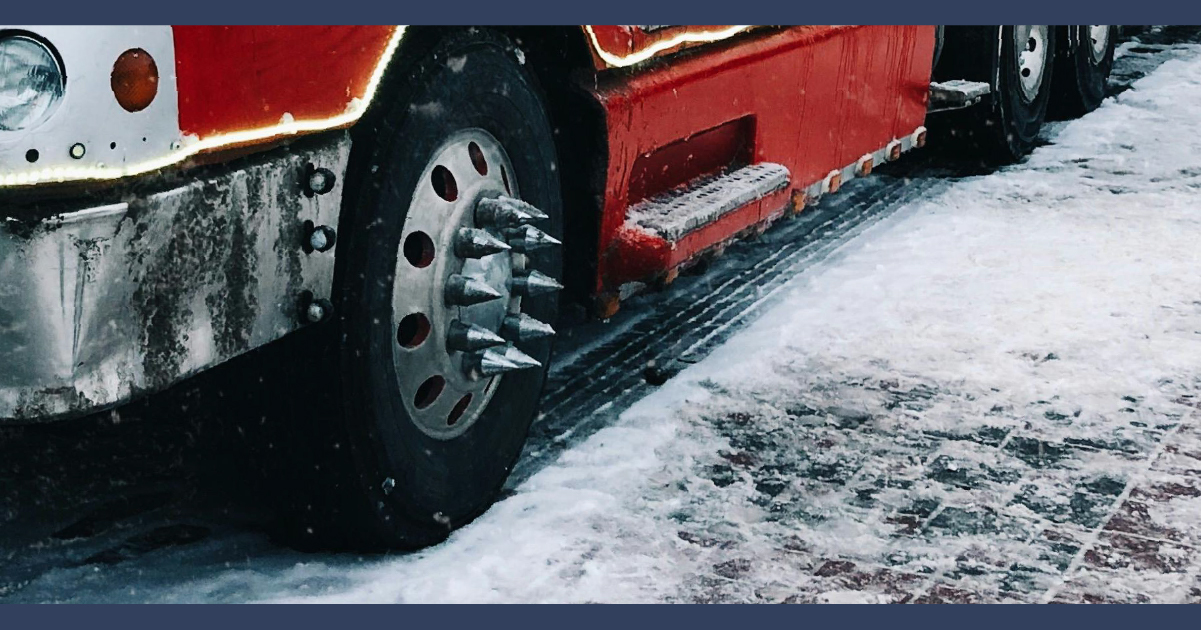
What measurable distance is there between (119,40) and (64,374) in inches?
22.3

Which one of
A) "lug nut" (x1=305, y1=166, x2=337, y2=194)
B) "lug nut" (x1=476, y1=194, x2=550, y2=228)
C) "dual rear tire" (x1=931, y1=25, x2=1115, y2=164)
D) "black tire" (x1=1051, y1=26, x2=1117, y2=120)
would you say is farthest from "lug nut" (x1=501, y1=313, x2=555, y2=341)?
"black tire" (x1=1051, y1=26, x2=1117, y2=120)

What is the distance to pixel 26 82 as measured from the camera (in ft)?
8.71

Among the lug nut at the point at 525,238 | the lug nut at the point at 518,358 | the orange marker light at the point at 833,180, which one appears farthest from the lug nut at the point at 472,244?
the orange marker light at the point at 833,180

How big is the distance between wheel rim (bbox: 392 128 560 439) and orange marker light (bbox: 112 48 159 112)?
2.49 feet

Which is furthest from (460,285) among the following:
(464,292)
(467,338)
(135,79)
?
(135,79)

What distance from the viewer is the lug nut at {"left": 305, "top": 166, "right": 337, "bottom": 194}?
126 inches

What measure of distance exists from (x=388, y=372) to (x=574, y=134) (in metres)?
1.01

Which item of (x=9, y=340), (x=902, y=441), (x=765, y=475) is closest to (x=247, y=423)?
(x=9, y=340)

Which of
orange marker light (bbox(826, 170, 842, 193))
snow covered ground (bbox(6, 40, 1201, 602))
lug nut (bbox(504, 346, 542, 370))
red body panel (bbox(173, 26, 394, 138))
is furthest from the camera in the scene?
orange marker light (bbox(826, 170, 842, 193))

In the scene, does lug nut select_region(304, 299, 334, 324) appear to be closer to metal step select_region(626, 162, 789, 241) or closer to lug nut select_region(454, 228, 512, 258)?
lug nut select_region(454, 228, 512, 258)

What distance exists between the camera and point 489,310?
148 inches

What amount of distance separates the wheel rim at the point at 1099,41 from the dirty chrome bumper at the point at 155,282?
6.69m

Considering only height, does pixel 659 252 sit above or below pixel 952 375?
above

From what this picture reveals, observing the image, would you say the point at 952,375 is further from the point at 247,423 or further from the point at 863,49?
the point at 247,423
